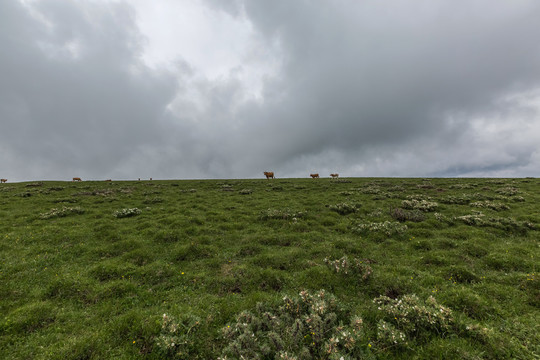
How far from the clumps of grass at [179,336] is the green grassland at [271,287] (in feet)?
0.14

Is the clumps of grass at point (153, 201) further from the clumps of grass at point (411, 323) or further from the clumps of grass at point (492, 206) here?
the clumps of grass at point (492, 206)

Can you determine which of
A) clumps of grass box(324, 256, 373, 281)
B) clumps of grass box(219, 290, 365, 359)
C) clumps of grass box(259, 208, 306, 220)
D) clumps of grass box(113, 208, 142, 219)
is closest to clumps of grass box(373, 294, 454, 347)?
clumps of grass box(219, 290, 365, 359)

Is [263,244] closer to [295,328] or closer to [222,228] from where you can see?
[222,228]

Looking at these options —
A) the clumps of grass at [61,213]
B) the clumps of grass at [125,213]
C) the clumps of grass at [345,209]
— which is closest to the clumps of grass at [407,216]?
the clumps of grass at [345,209]

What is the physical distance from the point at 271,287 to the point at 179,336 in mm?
3954

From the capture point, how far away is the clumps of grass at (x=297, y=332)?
565 centimetres

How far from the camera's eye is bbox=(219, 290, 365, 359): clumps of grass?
565 cm

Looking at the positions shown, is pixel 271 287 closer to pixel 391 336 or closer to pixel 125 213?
pixel 391 336

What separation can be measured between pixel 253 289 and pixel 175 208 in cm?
1532

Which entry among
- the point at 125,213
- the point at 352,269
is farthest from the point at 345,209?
the point at 125,213

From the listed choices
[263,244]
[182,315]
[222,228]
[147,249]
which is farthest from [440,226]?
[147,249]

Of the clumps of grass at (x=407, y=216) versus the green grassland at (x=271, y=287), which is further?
the clumps of grass at (x=407, y=216)

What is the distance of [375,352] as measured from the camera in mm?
5918

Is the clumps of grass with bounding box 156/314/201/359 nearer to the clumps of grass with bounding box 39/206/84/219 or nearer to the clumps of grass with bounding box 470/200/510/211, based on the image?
the clumps of grass with bounding box 39/206/84/219
